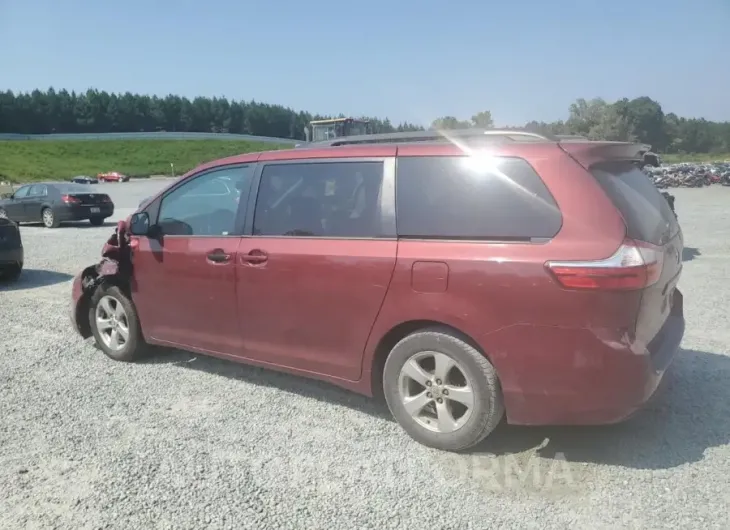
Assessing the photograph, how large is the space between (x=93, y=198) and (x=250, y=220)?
15.6m

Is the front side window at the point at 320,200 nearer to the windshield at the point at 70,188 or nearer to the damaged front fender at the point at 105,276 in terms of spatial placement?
the damaged front fender at the point at 105,276

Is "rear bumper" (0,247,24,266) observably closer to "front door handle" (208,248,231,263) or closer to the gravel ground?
the gravel ground

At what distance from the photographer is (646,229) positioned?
10.4 ft

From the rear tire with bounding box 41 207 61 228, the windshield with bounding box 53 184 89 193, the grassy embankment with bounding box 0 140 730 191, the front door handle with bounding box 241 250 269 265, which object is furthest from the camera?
the grassy embankment with bounding box 0 140 730 191

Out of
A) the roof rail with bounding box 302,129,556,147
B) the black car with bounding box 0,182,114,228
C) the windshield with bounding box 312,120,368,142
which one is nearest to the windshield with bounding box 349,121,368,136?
the windshield with bounding box 312,120,368,142

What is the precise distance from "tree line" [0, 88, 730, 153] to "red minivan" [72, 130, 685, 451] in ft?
115

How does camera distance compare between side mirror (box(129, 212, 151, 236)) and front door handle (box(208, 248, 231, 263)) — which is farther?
side mirror (box(129, 212, 151, 236))

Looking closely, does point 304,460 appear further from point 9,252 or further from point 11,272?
point 11,272

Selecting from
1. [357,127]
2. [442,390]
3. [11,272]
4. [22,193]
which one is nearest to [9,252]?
[11,272]

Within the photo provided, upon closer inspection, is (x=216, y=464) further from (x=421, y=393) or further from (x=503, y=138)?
(x=503, y=138)

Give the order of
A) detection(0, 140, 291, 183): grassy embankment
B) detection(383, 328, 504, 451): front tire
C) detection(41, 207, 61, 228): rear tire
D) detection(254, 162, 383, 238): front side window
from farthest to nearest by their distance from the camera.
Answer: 1. detection(0, 140, 291, 183): grassy embankment
2. detection(41, 207, 61, 228): rear tire
3. detection(254, 162, 383, 238): front side window
4. detection(383, 328, 504, 451): front tire

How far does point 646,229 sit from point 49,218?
59.1 ft

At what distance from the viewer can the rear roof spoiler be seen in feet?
10.4

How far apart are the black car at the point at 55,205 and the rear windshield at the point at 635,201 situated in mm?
17093
